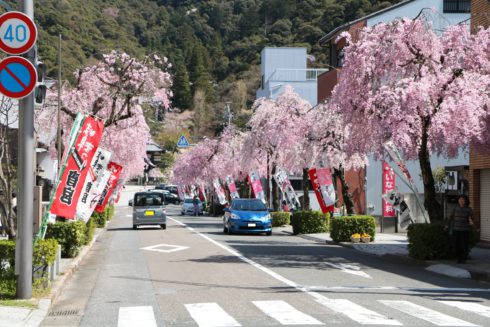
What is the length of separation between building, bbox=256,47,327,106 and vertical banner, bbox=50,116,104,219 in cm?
4582

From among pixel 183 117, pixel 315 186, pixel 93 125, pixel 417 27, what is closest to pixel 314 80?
pixel 315 186

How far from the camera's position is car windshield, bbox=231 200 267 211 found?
113 feet

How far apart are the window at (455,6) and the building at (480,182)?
23751 mm

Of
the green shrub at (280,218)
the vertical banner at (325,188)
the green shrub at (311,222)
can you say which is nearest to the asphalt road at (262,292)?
the vertical banner at (325,188)

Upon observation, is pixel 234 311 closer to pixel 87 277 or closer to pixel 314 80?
pixel 87 277

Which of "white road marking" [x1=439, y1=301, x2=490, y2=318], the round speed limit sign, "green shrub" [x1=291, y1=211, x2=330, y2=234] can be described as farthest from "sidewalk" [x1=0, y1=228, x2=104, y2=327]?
"green shrub" [x1=291, y1=211, x2=330, y2=234]

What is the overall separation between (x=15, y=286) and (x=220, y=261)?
8.55 m

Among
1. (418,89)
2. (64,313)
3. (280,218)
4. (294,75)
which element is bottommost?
(64,313)

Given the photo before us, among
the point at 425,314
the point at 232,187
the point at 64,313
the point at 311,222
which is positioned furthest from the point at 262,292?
the point at 232,187

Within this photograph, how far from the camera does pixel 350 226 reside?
91.7 feet

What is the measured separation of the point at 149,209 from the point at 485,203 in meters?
18.9

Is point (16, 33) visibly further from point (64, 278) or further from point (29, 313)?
point (64, 278)

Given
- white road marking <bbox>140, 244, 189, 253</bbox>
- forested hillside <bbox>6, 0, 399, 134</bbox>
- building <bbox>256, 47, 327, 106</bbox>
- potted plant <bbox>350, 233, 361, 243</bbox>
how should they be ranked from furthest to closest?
1. forested hillside <bbox>6, 0, 399, 134</bbox>
2. building <bbox>256, 47, 327, 106</bbox>
3. potted plant <bbox>350, 233, 361, 243</bbox>
4. white road marking <bbox>140, 244, 189, 253</bbox>

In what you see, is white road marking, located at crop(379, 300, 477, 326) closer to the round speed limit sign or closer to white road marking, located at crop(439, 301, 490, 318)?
white road marking, located at crop(439, 301, 490, 318)
